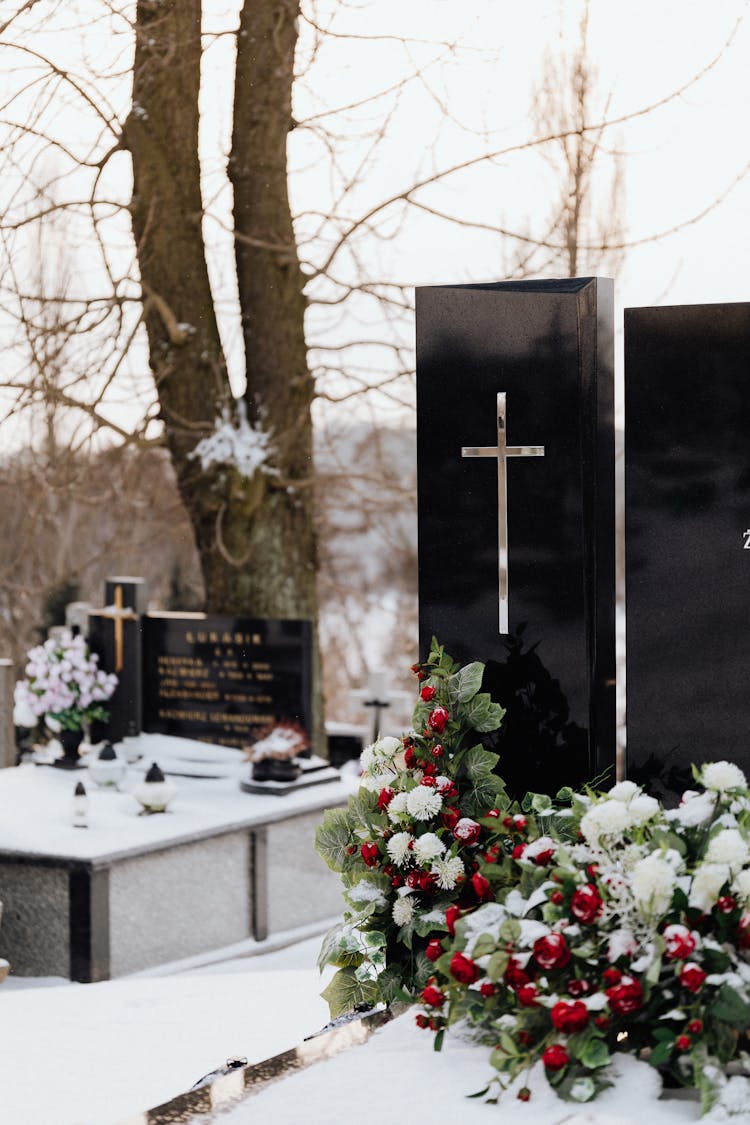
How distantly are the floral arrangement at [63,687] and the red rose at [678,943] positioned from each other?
564cm

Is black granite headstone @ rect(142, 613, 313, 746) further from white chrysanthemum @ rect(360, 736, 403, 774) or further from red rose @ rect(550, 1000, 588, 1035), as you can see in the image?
red rose @ rect(550, 1000, 588, 1035)

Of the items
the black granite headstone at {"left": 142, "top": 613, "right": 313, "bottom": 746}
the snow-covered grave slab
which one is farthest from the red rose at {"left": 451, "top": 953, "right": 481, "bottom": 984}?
the black granite headstone at {"left": 142, "top": 613, "right": 313, "bottom": 746}

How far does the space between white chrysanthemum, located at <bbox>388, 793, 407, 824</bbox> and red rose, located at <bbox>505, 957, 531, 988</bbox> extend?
0.80m

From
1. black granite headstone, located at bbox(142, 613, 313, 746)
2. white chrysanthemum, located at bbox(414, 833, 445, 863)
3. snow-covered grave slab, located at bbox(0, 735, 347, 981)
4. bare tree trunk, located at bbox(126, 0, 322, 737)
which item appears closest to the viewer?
white chrysanthemum, located at bbox(414, 833, 445, 863)

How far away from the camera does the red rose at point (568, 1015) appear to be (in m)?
2.62

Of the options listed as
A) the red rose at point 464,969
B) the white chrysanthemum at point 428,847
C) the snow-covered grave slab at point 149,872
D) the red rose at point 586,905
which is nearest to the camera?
the red rose at point 586,905

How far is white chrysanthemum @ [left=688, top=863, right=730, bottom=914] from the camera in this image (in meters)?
2.68

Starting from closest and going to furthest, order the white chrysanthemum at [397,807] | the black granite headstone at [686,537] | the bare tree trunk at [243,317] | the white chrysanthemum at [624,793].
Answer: the white chrysanthemum at [624,793]
the white chrysanthemum at [397,807]
the black granite headstone at [686,537]
the bare tree trunk at [243,317]

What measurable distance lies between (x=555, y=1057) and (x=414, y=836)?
0.98 metres

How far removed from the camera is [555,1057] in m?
2.61

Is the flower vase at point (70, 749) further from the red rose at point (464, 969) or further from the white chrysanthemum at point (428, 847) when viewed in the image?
the red rose at point (464, 969)

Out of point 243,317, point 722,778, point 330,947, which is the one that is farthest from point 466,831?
point 243,317

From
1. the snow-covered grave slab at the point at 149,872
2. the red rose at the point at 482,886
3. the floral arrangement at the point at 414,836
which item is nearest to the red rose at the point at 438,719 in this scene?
the floral arrangement at the point at 414,836

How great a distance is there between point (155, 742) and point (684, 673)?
16.1 ft
